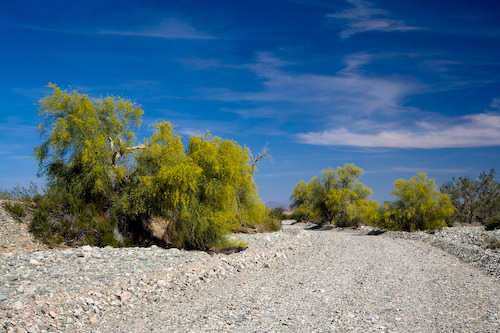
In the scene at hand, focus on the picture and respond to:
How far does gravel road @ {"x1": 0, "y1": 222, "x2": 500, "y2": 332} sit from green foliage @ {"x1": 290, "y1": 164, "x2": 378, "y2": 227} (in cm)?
2420

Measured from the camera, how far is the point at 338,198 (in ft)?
125

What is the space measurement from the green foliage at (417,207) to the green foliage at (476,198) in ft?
37.7

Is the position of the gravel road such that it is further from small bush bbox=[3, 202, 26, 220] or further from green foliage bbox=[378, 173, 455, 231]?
green foliage bbox=[378, 173, 455, 231]

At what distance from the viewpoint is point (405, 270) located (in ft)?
43.1

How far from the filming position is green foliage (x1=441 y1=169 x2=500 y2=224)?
1475 inches

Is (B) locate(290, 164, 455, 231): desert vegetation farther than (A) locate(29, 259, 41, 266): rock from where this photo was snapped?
Yes

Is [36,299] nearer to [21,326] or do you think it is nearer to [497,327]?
[21,326]

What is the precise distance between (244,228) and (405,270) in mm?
15076

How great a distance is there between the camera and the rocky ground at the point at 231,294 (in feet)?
24.0

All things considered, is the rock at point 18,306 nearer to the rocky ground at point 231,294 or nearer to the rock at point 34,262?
the rocky ground at point 231,294

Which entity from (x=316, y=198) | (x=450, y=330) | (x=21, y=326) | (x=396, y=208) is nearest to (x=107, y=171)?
(x=21, y=326)

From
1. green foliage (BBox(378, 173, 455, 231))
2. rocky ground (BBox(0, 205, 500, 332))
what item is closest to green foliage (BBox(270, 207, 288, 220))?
green foliage (BBox(378, 173, 455, 231))

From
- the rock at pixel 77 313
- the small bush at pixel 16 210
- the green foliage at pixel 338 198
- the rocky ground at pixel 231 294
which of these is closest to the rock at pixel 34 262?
the rocky ground at pixel 231 294

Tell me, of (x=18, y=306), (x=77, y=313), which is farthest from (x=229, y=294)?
(x=18, y=306)
